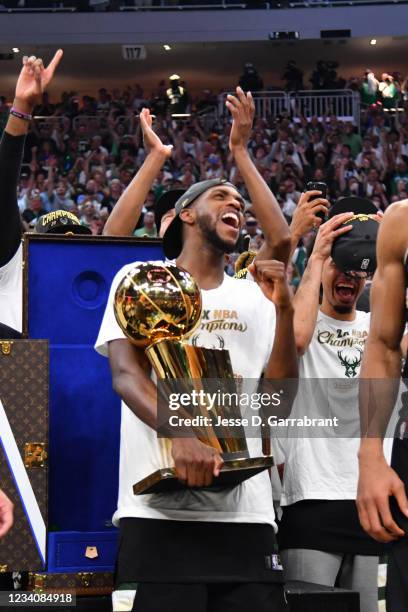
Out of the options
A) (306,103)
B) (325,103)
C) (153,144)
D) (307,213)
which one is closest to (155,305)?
(307,213)

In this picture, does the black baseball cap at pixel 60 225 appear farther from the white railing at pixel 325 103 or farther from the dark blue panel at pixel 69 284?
the white railing at pixel 325 103

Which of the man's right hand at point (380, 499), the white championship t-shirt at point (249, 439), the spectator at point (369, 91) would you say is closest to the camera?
the man's right hand at point (380, 499)

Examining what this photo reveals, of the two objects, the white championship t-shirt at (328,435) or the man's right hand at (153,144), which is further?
the man's right hand at (153,144)

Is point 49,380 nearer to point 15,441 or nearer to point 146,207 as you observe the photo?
point 15,441

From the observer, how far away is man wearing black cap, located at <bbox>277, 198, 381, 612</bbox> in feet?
12.3

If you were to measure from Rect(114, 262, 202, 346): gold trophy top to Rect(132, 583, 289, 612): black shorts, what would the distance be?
26.2 inches

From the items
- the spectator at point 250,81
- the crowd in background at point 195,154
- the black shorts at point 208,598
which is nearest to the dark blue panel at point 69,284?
the black shorts at point 208,598

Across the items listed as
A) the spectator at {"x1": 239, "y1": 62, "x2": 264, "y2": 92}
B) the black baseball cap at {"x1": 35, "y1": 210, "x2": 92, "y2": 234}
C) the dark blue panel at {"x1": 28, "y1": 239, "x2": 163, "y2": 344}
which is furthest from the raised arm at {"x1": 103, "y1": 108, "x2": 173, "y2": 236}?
the spectator at {"x1": 239, "y1": 62, "x2": 264, "y2": 92}

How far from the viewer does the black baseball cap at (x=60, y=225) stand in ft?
15.9

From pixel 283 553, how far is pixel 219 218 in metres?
1.20

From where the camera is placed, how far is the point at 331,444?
386cm

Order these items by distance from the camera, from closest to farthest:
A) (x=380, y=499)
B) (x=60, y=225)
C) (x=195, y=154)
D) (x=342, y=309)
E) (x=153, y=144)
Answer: (x=380, y=499) < (x=342, y=309) < (x=153, y=144) < (x=60, y=225) < (x=195, y=154)

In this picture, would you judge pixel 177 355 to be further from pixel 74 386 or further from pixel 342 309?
pixel 342 309

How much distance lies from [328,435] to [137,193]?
113cm
